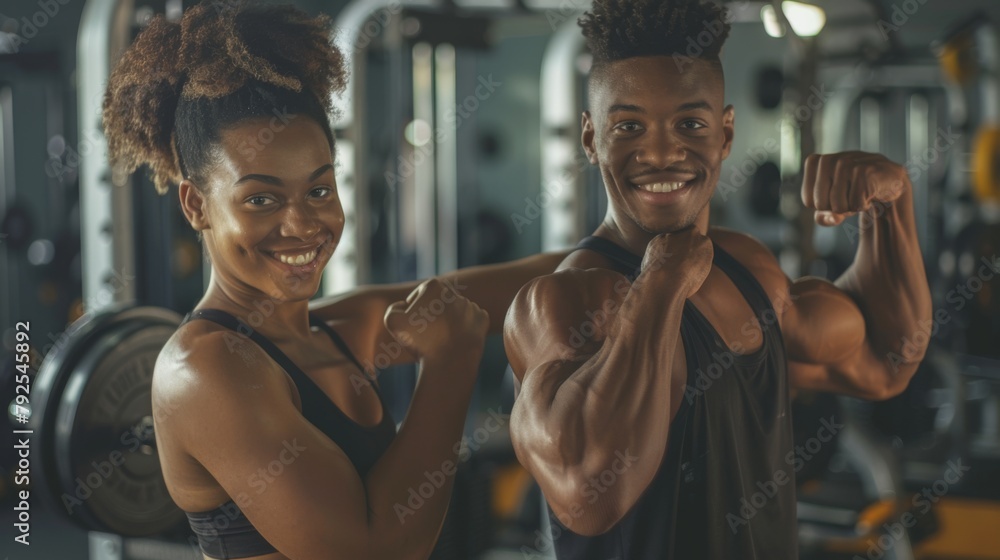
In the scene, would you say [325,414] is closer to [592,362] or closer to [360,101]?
[592,362]

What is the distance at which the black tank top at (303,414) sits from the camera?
1.06 m

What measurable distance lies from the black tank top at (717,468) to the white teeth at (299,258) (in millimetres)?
323

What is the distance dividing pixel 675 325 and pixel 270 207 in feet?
1.53

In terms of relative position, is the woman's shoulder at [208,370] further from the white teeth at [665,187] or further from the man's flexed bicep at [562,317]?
the white teeth at [665,187]

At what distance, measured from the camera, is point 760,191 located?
11.6ft

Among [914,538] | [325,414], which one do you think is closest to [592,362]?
[325,414]

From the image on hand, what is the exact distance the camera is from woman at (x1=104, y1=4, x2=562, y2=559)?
1.00 m

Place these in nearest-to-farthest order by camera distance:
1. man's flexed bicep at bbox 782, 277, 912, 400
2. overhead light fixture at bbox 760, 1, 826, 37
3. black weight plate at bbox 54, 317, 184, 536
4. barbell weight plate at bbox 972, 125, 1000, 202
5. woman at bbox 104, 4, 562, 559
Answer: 1. woman at bbox 104, 4, 562, 559
2. man's flexed bicep at bbox 782, 277, 912, 400
3. overhead light fixture at bbox 760, 1, 826, 37
4. black weight plate at bbox 54, 317, 184, 536
5. barbell weight plate at bbox 972, 125, 1000, 202

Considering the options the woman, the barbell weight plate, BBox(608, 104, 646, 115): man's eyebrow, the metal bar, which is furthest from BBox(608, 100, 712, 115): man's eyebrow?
the barbell weight plate

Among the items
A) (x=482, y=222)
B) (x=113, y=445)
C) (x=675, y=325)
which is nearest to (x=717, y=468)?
(x=675, y=325)

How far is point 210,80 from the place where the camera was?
1049mm

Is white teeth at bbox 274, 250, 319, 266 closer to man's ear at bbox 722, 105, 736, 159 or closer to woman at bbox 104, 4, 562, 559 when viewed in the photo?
woman at bbox 104, 4, 562, 559

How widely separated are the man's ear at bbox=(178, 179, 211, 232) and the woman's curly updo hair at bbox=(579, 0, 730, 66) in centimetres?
49

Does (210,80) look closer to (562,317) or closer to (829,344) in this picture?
(562,317)
